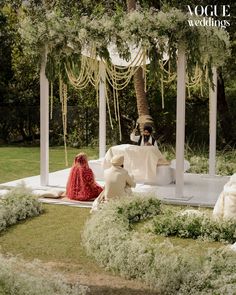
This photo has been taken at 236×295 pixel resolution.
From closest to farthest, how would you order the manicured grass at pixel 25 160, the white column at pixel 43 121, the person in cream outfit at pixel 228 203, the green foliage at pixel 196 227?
1. the green foliage at pixel 196 227
2. the person in cream outfit at pixel 228 203
3. the white column at pixel 43 121
4. the manicured grass at pixel 25 160

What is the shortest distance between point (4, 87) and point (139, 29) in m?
13.1

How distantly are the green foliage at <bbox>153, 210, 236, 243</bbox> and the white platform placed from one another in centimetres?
125

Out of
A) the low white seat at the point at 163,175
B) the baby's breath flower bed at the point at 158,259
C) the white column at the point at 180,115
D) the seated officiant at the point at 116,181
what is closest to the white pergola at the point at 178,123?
the white column at the point at 180,115

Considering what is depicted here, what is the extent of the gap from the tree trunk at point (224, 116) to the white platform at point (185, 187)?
5961mm

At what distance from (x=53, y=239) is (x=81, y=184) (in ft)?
8.07

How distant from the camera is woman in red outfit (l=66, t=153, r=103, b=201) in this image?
9406 millimetres

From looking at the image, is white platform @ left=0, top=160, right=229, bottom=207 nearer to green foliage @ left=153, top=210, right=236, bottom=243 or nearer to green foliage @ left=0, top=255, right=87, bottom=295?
green foliage @ left=153, top=210, right=236, bottom=243

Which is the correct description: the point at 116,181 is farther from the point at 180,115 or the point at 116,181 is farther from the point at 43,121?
the point at 43,121

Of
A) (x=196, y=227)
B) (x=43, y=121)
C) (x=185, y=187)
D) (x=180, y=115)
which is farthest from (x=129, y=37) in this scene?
(x=196, y=227)

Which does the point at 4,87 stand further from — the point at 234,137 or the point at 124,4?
the point at 234,137

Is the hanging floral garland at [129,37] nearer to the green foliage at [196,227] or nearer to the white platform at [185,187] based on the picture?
the white platform at [185,187]

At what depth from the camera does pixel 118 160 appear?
8.26m

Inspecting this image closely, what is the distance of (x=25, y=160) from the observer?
15992 millimetres

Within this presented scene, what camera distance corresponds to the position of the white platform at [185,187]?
936cm
